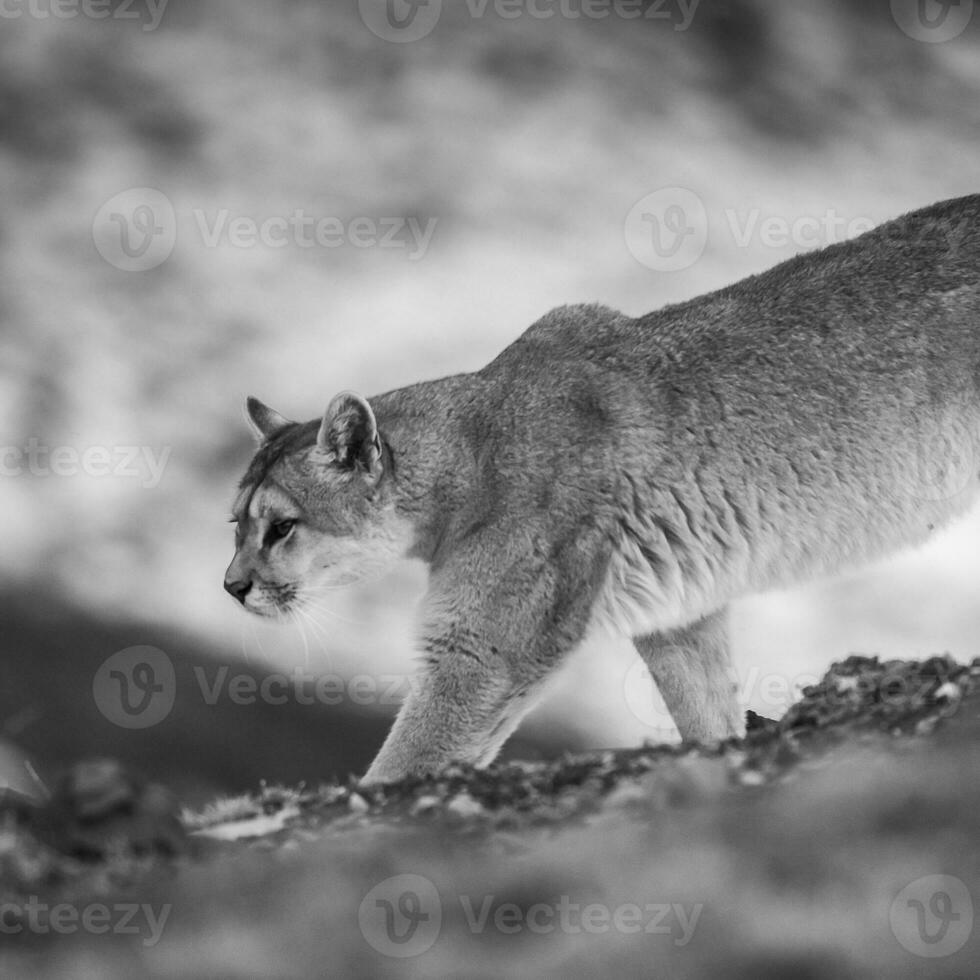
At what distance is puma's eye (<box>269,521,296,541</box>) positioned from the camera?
9.18m

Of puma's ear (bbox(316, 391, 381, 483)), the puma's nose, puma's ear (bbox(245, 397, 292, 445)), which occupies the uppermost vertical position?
puma's ear (bbox(245, 397, 292, 445))

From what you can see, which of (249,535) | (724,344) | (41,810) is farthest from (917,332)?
(41,810)

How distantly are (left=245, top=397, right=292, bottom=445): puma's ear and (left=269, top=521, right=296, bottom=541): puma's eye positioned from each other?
1322 millimetres

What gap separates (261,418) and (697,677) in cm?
418

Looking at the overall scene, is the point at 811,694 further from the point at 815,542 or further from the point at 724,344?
the point at 724,344

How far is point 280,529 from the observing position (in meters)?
9.22

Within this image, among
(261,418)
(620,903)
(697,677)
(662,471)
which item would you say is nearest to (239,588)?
(261,418)

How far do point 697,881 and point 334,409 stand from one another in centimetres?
594

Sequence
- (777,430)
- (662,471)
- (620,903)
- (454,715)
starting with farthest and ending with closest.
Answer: (777,430) → (662,471) → (454,715) → (620,903)

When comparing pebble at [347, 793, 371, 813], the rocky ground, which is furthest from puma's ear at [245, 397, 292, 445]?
the rocky ground

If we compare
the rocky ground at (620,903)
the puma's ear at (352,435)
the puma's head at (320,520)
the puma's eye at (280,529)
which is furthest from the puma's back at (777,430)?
the rocky ground at (620,903)

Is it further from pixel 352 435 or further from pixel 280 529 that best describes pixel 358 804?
pixel 352 435

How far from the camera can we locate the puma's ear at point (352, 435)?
8992 mm

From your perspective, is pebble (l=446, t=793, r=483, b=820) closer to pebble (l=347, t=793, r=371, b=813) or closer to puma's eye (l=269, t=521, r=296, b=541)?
pebble (l=347, t=793, r=371, b=813)
